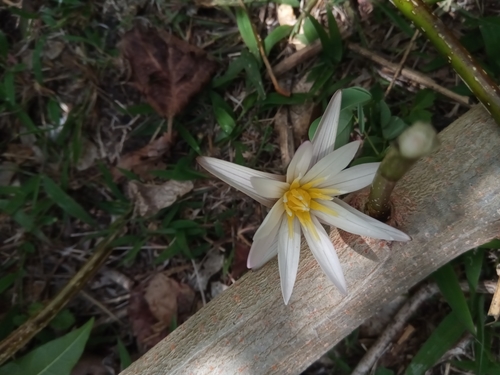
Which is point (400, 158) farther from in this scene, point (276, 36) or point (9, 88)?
point (9, 88)

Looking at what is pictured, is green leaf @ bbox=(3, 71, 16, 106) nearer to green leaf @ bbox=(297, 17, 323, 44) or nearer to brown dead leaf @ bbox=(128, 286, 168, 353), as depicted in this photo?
brown dead leaf @ bbox=(128, 286, 168, 353)

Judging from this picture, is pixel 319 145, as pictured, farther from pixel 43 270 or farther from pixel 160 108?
pixel 43 270

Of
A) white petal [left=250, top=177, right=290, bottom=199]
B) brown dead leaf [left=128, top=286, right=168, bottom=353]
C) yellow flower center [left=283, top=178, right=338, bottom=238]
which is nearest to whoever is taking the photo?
white petal [left=250, top=177, right=290, bottom=199]

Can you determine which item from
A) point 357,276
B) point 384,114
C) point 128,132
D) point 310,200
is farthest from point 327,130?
point 128,132

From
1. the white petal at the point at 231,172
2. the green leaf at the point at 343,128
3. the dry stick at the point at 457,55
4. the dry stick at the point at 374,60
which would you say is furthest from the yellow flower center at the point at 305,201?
the dry stick at the point at 374,60

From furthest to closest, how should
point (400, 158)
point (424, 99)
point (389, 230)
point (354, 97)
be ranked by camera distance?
point (424, 99)
point (354, 97)
point (389, 230)
point (400, 158)

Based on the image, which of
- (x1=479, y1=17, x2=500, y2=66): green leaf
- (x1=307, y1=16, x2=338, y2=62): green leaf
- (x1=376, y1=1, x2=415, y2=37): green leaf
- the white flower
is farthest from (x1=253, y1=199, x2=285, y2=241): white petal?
(x1=479, y1=17, x2=500, y2=66): green leaf

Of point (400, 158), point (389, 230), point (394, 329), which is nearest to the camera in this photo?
point (400, 158)
